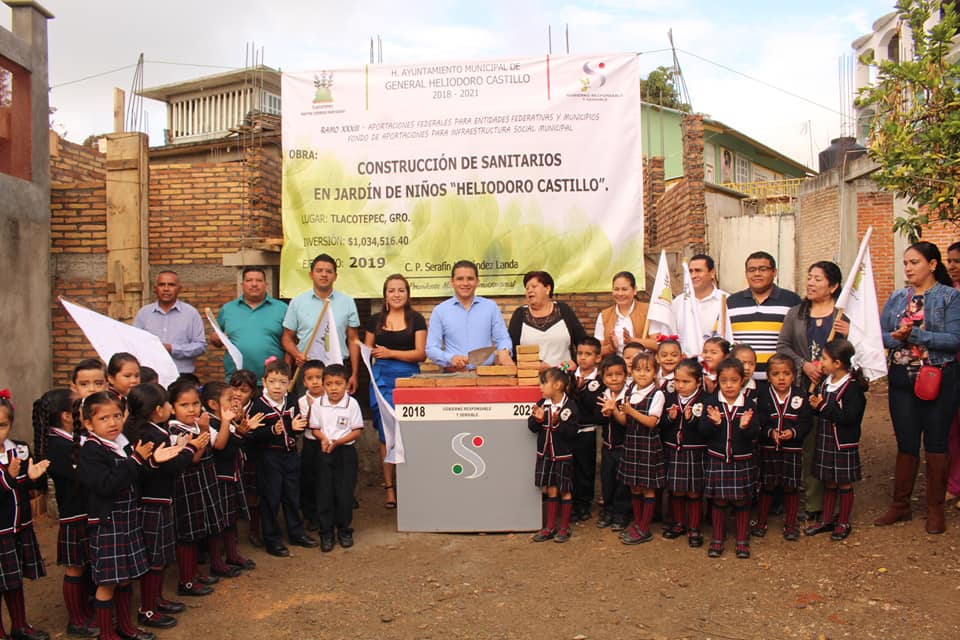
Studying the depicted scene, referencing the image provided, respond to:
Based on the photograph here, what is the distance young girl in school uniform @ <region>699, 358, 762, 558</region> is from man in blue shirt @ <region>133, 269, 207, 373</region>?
13.5 feet

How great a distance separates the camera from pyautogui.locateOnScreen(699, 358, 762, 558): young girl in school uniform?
490 cm

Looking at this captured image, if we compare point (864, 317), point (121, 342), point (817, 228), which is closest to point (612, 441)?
point (864, 317)

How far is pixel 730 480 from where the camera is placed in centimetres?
491

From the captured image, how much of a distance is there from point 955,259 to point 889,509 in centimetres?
180

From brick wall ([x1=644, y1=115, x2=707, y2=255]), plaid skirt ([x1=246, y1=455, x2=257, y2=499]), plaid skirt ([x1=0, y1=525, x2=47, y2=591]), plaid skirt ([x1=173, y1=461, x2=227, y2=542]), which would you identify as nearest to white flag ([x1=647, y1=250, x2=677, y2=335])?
brick wall ([x1=644, y1=115, x2=707, y2=255])

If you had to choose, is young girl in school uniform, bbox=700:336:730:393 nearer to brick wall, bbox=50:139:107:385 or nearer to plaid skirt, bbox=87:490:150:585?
plaid skirt, bbox=87:490:150:585

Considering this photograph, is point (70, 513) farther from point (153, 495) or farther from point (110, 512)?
point (153, 495)

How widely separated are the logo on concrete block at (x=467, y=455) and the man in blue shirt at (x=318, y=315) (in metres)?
1.17

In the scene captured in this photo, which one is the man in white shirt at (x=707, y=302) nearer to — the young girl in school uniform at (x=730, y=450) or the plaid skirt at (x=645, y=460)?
the young girl in school uniform at (x=730, y=450)

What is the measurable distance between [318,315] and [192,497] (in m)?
2.04

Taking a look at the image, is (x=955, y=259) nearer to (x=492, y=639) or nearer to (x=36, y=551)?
(x=492, y=639)

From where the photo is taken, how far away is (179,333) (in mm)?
6305

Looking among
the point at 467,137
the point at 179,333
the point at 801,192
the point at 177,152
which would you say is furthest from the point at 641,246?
the point at 801,192

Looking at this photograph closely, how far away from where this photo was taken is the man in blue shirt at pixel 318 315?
6281 millimetres
